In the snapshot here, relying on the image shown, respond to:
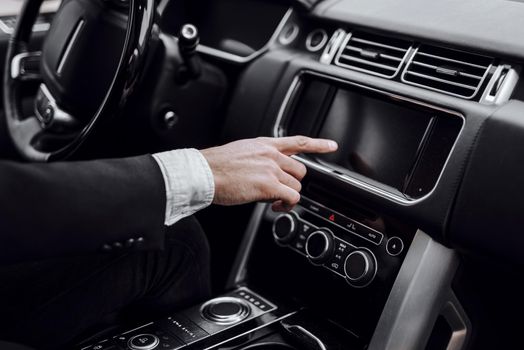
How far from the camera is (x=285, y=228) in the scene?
137 cm

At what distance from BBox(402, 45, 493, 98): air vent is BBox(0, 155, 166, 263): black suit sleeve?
524 millimetres

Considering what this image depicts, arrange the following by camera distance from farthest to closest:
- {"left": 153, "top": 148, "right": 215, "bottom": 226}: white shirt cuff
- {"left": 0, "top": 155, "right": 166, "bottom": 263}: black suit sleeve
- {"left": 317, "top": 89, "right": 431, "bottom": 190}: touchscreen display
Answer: {"left": 317, "top": 89, "right": 431, "bottom": 190}: touchscreen display
{"left": 153, "top": 148, "right": 215, "bottom": 226}: white shirt cuff
{"left": 0, "top": 155, "right": 166, "bottom": 263}: black suit sleeve

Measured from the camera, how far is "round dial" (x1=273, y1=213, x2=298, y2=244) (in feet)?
4.47

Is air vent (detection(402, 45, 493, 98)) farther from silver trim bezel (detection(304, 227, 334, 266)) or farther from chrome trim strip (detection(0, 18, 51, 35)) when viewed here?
chrome trim strip (detection(0, 18, 51, 35))

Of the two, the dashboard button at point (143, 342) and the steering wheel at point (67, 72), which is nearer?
the dashboard button at point (143, 342)

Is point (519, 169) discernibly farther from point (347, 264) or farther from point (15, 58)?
point (15, 58)

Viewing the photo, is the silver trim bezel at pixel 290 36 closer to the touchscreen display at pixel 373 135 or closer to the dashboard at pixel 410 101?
the dashboard at pixel 410 101

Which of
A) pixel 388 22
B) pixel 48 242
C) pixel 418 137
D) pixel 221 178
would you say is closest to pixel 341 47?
pixel 388 22

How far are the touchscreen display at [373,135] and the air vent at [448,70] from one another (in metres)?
0.06

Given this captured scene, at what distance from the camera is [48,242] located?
2.84 ft

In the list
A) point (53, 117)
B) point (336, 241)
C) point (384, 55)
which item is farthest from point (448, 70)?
point (53, 117)

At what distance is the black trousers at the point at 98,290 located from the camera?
3.59ft

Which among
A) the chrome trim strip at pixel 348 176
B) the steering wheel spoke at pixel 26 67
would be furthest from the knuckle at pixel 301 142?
the steering wheel spoke at pixel 26 67

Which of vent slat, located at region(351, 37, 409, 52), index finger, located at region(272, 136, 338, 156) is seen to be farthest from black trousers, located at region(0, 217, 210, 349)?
vent slat, located at region(351, 37, 409, 52)
